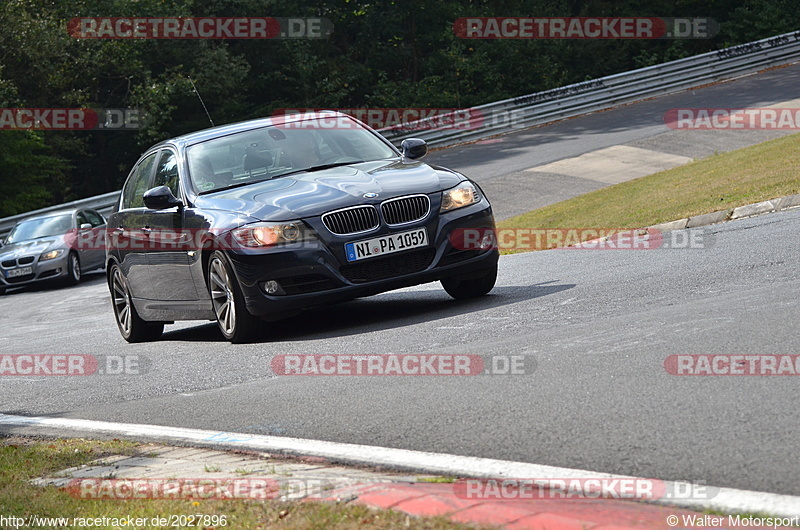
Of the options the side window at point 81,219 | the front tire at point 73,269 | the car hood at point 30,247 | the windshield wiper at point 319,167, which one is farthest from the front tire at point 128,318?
the side window at point 81,219

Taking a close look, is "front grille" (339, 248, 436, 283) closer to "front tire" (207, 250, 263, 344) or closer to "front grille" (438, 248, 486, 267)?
"front grille" (438, 248, 486, 267)

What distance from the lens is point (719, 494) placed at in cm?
386

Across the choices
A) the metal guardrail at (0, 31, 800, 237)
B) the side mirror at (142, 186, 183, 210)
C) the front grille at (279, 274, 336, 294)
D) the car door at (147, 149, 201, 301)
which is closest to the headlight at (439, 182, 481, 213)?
the front grille at (279, 274, 336, 294)

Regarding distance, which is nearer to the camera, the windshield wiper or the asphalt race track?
the asphalt race track

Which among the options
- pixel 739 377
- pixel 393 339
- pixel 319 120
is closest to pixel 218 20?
pixel 319 120

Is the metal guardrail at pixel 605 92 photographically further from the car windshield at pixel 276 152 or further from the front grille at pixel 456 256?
the front grille at pixel 456 256

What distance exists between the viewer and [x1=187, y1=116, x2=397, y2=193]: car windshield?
31.7 ft

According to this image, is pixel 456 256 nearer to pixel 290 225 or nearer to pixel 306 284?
pixel 306 284

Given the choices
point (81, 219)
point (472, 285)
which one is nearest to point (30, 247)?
point (81, 219)

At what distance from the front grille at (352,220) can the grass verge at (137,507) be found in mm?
3086

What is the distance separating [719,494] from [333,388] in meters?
3.22

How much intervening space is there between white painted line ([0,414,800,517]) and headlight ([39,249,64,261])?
16.7 m

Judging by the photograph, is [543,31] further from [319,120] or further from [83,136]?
[319,120]

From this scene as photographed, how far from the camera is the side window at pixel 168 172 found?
994 cm
